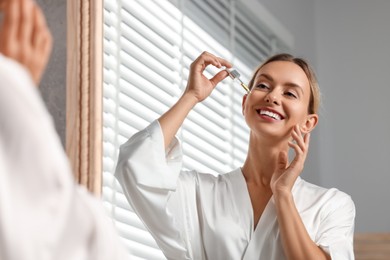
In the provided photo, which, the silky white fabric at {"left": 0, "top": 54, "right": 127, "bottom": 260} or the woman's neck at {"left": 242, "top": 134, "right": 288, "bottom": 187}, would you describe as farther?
the woman's neck at {"left": 242, "top": 134, "right": 288, "bottom": 187}

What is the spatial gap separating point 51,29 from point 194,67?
0.25m

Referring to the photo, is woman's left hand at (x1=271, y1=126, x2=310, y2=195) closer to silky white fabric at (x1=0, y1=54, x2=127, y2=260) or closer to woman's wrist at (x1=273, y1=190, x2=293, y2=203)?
woman's wrist at (x1=273, y1=190, x2=293, y2=203)

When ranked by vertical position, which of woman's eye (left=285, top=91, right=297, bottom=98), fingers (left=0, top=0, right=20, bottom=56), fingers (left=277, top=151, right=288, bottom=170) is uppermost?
woman's eye (left=285, top=91, right=297, bottom=98)

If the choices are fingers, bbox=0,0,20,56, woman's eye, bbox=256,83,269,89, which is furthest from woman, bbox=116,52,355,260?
fingers, bbox=0,0,20,56

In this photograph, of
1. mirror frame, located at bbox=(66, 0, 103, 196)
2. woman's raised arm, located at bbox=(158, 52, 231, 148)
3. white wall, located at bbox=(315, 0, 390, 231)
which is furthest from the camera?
white wall, located at bbox=(315, 0, 390, 231)

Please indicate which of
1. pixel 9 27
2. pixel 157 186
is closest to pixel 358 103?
pixel 157 186

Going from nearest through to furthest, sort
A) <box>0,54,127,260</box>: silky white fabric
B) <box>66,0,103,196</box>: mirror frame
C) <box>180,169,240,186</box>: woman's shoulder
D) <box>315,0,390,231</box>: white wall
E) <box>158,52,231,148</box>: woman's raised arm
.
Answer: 1. <box>0,54,127,260</box>: silky white fabric
2. <box>66,0,103,196</box>: mirror frame
3. <box>158,52,231,148</box>: woman's raised arm
4. <box>180,169,240,186</box>: woman's shoulder
5. <box>315,0,390,231</box>: white wall

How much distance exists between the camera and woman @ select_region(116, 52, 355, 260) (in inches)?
51.3

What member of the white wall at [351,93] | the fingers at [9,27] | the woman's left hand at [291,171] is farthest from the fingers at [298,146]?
the fingers at [9,27]

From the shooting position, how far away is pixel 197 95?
1.40m

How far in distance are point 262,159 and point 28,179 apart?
2.86 feet

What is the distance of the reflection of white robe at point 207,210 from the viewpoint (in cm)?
129

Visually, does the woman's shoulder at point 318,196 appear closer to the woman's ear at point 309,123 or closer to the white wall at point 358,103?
the woman's ear at point 309,123

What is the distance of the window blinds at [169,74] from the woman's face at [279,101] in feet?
0.61
